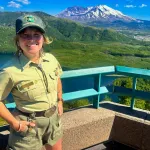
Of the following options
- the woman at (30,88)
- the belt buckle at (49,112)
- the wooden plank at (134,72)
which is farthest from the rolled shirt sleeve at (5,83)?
the wooden plank at (134,72)

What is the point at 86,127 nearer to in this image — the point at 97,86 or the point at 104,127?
the point at 104,127

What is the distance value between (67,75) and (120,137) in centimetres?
112

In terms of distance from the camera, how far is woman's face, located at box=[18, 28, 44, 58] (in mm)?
1701

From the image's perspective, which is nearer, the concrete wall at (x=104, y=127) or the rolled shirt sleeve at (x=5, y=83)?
the rolled shirt sleeve at (x=5, y=83)

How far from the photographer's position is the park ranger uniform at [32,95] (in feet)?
5.48

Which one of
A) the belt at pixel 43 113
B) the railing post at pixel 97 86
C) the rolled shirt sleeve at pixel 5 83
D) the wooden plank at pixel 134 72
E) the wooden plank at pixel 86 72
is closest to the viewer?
the rolled shirt sleeve at pixel 5 83

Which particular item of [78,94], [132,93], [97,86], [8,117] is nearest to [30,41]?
[8,117]

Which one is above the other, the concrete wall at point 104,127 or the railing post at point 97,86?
the railing post at point 97,86

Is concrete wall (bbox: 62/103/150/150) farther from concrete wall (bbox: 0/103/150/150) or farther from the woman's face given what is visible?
the woman's face

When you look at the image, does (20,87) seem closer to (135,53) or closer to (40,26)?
(40,26)

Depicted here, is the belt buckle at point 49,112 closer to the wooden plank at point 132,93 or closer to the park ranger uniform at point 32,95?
the park ranger uniform at point 32,95

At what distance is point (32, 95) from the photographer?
174 cm

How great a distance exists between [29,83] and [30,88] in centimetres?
4

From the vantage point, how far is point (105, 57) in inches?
4749
